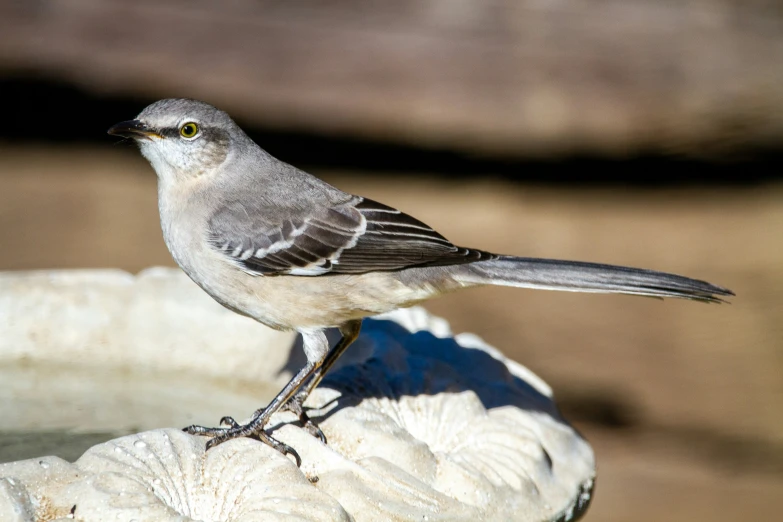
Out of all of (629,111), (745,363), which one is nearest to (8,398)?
(629,111)

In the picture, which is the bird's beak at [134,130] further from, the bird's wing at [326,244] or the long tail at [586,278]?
the long tail at [586,278]

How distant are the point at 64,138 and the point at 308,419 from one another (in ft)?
12.6

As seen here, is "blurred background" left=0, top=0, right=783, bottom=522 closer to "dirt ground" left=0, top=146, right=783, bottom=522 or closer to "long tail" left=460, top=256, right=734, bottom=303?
"dirt ground" left=0, top=146, right=783, bottom=522

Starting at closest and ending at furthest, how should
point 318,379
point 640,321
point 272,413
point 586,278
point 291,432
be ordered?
1. point 291,432
2. point 272,413
3. point 586,278
4. point 318,379
5. point 640,321

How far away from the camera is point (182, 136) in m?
3.36

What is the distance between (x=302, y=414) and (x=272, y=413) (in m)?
0.11

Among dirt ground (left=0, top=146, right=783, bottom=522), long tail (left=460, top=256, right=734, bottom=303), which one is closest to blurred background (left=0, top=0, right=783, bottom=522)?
dirt ground (left=0, top=146, right=783, bottom=522)

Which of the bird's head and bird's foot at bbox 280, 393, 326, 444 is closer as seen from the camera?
bird's foot at bbox 280, 393, 326, 444

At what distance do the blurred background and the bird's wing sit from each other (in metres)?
2.06

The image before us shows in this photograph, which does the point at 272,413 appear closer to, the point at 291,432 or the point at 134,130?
the point at 291,432

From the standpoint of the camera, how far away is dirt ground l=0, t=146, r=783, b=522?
562 centimetres

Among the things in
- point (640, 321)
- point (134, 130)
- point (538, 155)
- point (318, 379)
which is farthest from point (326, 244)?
point (640, 321)

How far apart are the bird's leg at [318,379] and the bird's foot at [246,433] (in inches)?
5.8

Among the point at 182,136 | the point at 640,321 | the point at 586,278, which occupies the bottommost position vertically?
the point at 640,321
